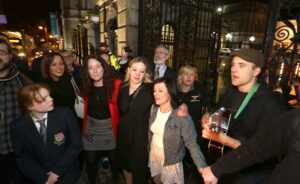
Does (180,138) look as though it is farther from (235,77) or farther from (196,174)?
(196,174)

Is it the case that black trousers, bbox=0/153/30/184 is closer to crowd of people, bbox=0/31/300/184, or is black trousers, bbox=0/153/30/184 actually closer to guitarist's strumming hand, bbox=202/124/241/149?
crowd of people, bbox=0/31/300/184

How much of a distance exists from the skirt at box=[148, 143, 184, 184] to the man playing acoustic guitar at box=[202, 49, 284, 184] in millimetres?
661

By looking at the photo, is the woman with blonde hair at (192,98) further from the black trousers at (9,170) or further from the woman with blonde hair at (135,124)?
the black trousers at (9,170)

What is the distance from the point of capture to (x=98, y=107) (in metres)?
2.93

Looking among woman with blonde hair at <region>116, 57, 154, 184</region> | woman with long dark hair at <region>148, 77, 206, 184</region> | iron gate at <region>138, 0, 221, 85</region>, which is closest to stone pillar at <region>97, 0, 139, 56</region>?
iron gate at <region>138, 0, 221, 85</region>

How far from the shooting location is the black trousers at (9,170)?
2.75m

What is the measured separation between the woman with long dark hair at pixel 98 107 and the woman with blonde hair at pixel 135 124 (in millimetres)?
162

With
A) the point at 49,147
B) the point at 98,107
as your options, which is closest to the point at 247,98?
the point at 98,107

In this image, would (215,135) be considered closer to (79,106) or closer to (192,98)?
(192,98)

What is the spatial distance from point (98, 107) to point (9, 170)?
1664mm

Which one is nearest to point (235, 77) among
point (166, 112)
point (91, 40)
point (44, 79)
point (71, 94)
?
point (166, 112)

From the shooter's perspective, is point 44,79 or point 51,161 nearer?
point 51,161

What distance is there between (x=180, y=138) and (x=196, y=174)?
5.78 feet

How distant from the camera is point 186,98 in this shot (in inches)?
144
